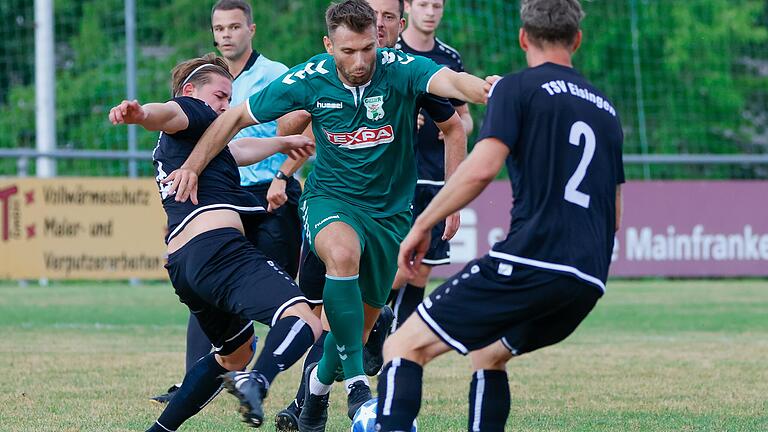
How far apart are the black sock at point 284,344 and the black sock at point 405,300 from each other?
3372 millimetres

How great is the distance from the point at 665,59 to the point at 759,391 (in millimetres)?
15831

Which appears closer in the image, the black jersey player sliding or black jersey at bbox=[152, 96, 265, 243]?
the black jersey player sliding

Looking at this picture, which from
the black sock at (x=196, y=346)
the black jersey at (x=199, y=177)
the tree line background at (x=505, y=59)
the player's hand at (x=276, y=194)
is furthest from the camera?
the tree line background at (x=505, y=59)

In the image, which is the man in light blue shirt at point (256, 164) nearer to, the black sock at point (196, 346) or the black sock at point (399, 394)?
the black sock at point (196, 346)

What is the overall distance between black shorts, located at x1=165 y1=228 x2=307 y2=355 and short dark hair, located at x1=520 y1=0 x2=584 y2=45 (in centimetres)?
158

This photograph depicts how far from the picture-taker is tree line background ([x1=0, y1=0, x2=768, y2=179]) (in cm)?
2173

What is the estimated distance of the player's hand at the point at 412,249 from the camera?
4.45 metres

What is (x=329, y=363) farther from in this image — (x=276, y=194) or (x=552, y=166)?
(x=552, y=166)

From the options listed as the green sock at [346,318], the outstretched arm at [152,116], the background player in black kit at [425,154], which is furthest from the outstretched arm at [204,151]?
the background player in black kit at [425,154]

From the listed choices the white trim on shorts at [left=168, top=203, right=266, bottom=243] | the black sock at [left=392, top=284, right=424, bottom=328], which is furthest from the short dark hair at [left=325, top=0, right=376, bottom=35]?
the black sock at [left=392, top=284, right=424, bottom=328]

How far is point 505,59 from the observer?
2200 cm

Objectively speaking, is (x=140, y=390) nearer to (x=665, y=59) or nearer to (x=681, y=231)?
(x=681, y=231)

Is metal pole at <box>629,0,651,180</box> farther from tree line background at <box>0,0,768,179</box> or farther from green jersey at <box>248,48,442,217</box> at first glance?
green jersey at <box>248,48,442,217</box>

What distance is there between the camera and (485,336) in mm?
4500
